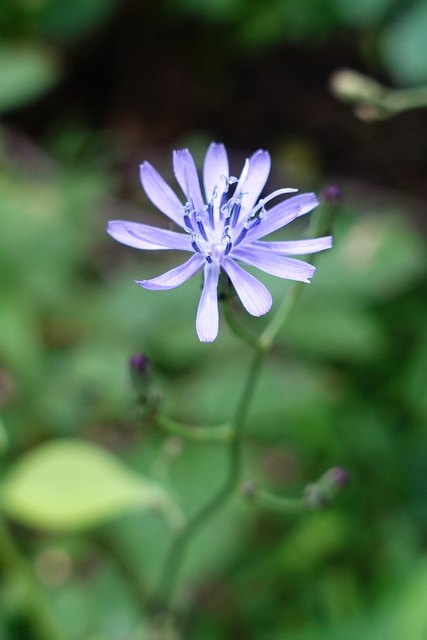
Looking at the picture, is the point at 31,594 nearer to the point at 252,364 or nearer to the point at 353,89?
the point at 252,364

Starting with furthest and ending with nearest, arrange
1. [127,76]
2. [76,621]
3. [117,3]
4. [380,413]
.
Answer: [127,76]
[117,3]
[380,413]
[76,621]

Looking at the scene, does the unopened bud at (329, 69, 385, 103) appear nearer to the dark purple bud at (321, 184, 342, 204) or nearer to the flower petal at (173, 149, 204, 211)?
the dark purple bud at (321, 184, 342, 204)

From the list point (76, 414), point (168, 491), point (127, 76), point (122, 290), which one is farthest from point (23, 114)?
point (168, 491)

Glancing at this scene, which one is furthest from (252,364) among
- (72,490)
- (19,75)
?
(19,75)

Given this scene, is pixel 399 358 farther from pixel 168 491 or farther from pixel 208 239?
pixel 208 239

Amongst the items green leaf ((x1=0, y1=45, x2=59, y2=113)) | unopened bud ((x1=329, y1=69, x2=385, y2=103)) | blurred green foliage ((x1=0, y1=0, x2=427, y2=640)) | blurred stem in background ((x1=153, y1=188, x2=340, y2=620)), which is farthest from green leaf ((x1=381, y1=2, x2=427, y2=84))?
blurred stem in background ((x1=153, y1=188, x2=340, y2=620))

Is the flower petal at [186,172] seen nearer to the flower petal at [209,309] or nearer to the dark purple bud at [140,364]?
the flower petal at [209,309]
